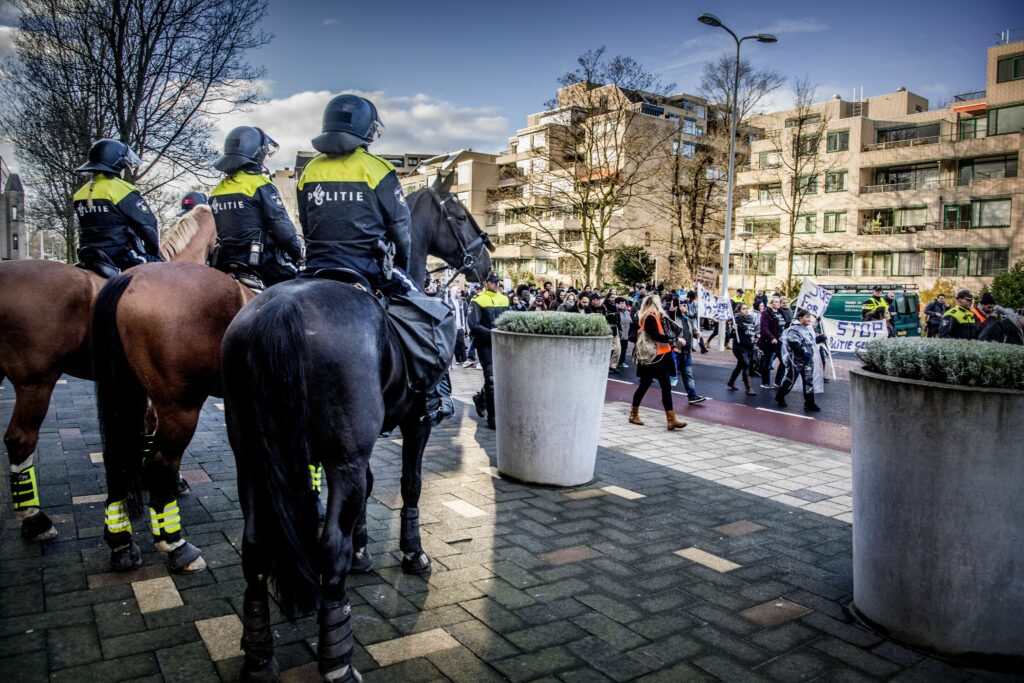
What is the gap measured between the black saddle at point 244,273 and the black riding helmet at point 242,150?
0.76 metres

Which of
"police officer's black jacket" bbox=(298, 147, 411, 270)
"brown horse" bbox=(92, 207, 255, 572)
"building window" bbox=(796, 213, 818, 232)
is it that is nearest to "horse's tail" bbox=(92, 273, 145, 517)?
"brown horse" bbox=(92, 207, 255, 572)

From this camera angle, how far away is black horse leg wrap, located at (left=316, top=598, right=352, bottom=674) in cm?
317

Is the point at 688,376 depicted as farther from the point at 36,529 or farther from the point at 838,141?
the point at 838,141

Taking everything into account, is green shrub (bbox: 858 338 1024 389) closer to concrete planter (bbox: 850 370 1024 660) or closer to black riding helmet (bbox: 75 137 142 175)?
concrete planter (bbox: 850 370 1024 660)

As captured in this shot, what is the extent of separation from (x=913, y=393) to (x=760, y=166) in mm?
58959

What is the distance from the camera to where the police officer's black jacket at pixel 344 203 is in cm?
404

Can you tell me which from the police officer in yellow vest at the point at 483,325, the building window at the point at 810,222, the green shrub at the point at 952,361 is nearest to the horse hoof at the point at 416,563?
the green shrub at the point at 952,361

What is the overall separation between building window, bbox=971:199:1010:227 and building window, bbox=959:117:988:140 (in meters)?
5.53

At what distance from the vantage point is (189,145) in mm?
19609

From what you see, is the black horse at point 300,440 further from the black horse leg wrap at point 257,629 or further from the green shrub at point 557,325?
the green shrub at point 557,325

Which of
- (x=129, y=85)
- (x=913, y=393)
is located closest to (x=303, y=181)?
(x=913, y=393)

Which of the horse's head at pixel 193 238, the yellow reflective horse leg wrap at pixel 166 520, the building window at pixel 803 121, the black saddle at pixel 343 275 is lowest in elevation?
the yellow reflective horse leg wrap at pixel 166 520

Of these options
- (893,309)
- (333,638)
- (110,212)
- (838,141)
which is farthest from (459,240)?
(838,141)

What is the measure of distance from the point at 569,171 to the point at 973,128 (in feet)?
118
